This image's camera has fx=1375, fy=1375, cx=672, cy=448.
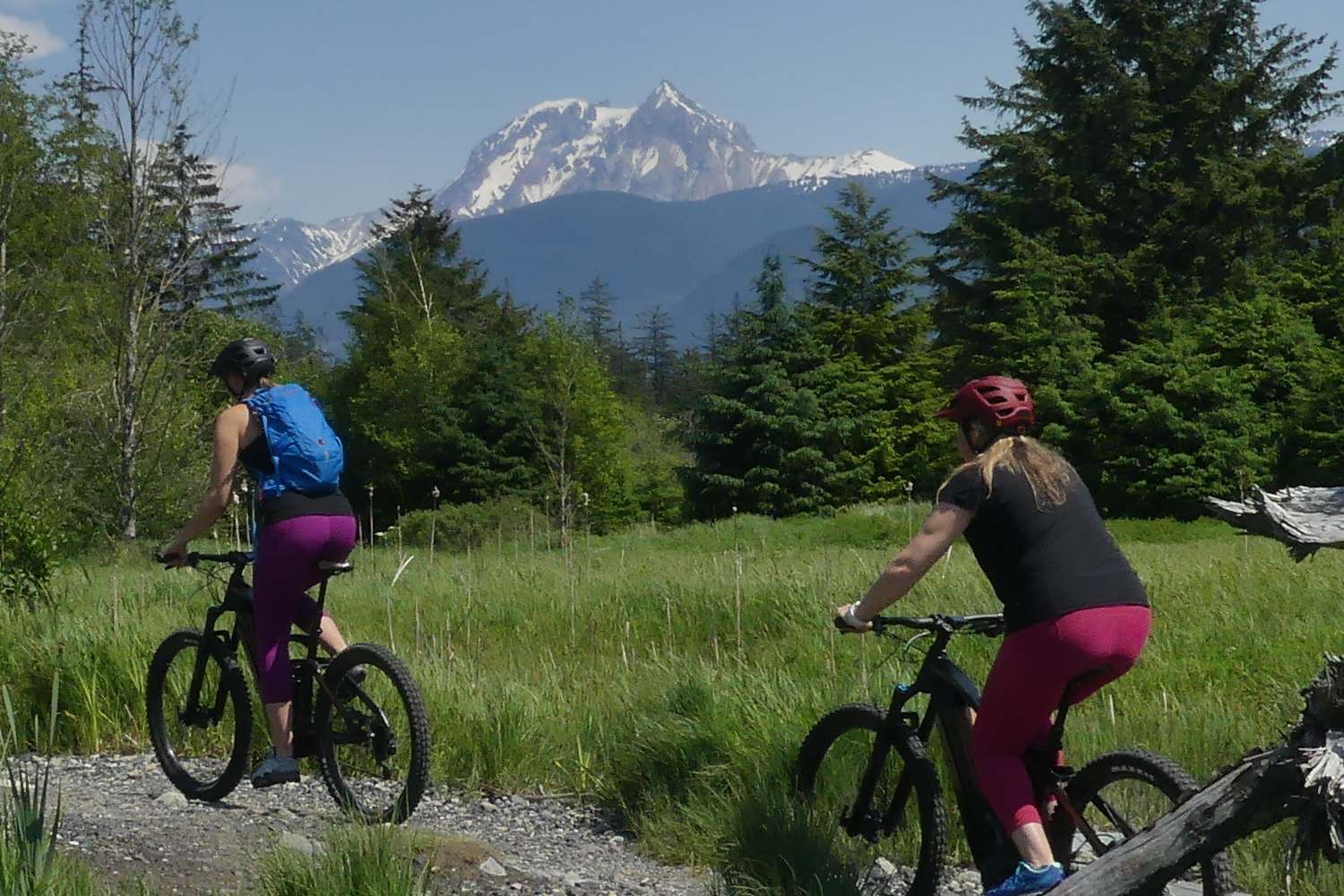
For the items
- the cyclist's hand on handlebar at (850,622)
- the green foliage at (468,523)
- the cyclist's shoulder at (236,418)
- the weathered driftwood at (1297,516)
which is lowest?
the green foliage at (468,523)

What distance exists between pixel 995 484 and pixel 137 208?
19.3m

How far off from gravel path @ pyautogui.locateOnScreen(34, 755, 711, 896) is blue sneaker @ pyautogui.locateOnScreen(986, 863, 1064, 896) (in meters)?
1.16

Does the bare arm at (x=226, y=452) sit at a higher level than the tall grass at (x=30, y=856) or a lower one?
higher

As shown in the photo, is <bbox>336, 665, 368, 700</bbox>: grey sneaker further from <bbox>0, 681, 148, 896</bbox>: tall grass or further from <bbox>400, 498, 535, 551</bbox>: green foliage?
<bbox>400, 498, 535, 551</bbox>: green foliage

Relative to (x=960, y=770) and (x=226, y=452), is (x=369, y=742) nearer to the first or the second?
(x=226, y=452)

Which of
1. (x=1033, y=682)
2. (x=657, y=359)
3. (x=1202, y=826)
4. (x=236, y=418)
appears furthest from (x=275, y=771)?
(x=657, y=359)

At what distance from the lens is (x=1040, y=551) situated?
3725mm

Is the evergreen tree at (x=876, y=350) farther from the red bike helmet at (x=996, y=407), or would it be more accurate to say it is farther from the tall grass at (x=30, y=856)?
the tall grass at (x=30, y=856)

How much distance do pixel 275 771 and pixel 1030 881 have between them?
10.7ft

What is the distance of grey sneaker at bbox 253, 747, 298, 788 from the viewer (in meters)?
5.64

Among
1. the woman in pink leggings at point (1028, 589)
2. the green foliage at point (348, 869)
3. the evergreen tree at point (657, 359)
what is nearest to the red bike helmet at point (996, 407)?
the woman in pink leggings at point (1028, 589)

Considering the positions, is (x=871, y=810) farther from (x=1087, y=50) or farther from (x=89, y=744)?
(x=1087, y=50)

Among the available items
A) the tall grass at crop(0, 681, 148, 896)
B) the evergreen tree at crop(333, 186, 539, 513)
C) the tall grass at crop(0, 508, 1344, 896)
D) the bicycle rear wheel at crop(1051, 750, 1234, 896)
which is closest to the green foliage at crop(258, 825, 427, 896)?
the tall grass at crop(0, 681, 148, 896)

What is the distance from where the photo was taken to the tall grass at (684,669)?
18.8 ft
